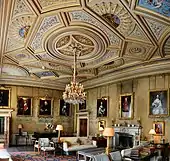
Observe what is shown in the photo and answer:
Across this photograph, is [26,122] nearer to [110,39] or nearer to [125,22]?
[110,39]

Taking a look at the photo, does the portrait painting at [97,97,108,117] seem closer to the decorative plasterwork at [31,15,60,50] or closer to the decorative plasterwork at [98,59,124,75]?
the decorative plasterwork at [98,59,124,75]

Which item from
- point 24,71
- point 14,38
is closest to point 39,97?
point 24,71

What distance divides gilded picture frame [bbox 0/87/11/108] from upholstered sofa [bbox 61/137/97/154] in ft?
20.2

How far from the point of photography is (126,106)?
524 inches

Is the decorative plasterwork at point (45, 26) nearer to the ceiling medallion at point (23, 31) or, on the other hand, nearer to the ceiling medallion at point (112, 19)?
the ceiling medallion at point (23, 31)

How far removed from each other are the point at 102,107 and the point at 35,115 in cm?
564

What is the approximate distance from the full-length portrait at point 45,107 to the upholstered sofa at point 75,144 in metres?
5.51

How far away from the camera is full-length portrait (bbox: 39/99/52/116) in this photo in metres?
18.4

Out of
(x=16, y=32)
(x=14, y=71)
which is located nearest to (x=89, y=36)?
(x=16, y=32)

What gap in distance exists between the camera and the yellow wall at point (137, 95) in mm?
11570

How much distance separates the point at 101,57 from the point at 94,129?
21.1 ft


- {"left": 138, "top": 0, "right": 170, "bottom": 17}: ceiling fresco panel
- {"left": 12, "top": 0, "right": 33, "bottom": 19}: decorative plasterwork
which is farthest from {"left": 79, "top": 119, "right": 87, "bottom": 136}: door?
{"left": 138, "top": 0, "right": 170, "bottom": 17}: ceiling fresco panel

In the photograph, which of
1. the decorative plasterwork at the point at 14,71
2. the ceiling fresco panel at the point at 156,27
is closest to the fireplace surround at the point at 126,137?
the ceiling fresco panel at the point at 156,27

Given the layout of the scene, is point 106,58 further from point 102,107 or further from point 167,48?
point 102,107
